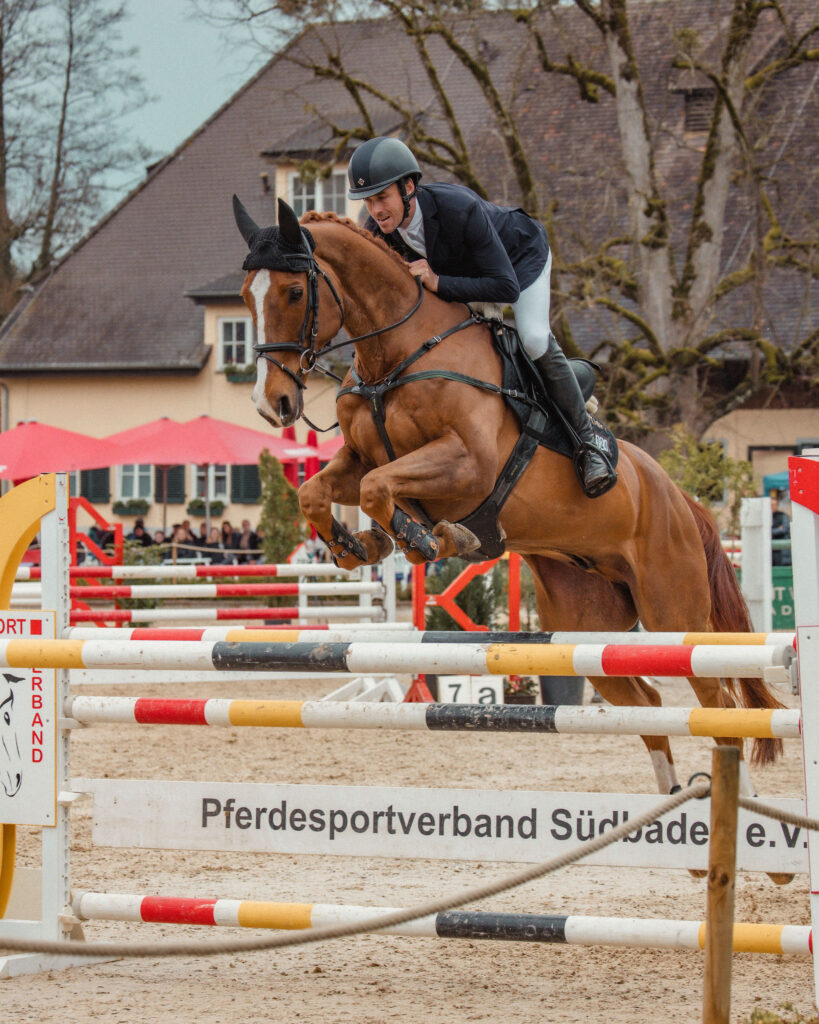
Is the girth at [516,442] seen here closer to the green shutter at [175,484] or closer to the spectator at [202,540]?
the spectator at [202,540]

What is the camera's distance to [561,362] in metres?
4.27

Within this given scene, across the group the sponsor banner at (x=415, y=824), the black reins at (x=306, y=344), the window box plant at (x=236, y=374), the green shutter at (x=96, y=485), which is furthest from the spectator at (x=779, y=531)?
the green shutter at (x=96, y=485)

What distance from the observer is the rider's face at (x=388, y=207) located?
397cm

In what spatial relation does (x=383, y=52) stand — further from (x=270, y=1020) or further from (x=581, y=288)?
(x=270, y=1020)

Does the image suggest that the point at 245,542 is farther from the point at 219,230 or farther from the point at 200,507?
the point at 219,230

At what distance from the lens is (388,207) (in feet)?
13.1

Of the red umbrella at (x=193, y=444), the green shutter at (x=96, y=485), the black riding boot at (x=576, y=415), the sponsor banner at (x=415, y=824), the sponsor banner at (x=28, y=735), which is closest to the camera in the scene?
the sponsor banner at (x=415, y=824)

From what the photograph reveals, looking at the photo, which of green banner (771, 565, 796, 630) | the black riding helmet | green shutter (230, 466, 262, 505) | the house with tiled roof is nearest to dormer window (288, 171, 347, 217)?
the house with tiled roof

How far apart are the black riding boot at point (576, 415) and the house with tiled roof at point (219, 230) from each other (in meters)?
16.0

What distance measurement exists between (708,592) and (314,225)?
2.05 metres

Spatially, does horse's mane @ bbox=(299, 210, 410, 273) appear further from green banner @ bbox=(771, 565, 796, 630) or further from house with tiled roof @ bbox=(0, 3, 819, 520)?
house with tiled roof @ bbox=(0, 3, 819, 520)

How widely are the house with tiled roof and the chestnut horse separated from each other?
15.6 meters

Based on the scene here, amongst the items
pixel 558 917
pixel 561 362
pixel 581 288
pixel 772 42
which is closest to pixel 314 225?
pixel 561 362

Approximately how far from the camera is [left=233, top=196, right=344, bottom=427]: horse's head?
372 cm
